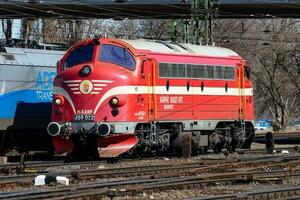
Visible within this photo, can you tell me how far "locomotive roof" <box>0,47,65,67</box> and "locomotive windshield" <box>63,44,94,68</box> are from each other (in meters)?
3.45

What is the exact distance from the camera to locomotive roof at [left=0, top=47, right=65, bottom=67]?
22.8 m

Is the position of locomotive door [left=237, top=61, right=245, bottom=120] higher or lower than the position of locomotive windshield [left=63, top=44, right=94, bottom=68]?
lower

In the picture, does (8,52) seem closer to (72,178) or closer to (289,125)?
(72,178)

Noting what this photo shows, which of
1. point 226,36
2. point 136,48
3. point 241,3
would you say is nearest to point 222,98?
point 136,48

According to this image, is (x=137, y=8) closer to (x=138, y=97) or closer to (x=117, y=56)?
(x=117, y=56)

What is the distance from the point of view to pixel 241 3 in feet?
118

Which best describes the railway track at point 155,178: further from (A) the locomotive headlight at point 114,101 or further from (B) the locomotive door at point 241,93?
(B) the locomotive door at point 241,93

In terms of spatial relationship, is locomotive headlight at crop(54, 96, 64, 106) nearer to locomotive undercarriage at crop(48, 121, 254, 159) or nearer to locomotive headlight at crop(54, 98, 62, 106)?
locomotive headlight at crop(54, 98, 62, 106)

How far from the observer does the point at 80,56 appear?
19859mm

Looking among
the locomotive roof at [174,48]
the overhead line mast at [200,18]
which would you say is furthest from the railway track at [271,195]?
the overhead line mast at [200,18]

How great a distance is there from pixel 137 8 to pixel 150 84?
18.9 meters

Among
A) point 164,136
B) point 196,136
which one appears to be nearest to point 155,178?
point 164,136

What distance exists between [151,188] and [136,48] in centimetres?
779

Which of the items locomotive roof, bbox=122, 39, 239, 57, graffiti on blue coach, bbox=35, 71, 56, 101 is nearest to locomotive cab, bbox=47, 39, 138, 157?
locomotive roof, bbox=122, 39, 239, 57
